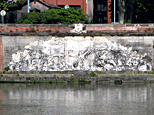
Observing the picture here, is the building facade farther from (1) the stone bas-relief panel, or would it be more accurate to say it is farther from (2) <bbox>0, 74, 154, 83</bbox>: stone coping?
(2) <bbox>0, 74, 154, 83</bbox>: stone coping

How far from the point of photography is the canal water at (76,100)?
12672mm

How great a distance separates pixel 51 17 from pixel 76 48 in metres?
8.28

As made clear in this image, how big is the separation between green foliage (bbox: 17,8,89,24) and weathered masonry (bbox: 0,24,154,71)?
21.3ft

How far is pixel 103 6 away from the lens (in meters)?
51.8

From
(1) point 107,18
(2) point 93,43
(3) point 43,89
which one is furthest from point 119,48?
(1) point 107,18

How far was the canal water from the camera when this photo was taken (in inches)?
499

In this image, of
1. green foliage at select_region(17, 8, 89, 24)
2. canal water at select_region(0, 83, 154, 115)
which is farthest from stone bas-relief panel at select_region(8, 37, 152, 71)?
green foliage at select_region(17, 8, 89, 24)

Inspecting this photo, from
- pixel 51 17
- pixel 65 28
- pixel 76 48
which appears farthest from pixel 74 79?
pixel 51 17

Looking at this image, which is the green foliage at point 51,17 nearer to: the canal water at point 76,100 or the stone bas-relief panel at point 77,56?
the stone bas-relief panel at point 77,56

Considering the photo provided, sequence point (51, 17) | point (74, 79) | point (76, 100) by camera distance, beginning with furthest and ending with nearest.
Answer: point (51, 17), point (74, 79), point (76, 100)

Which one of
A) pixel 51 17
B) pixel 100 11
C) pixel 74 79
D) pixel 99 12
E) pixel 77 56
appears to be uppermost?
pixel 100 11

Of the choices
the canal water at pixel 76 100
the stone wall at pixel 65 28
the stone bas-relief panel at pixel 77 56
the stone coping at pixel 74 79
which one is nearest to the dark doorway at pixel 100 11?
the stone wall at pixel 65 28

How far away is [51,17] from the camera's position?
31219 millimetres

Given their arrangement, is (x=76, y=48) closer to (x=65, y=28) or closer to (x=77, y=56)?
(x=77, y=56)
